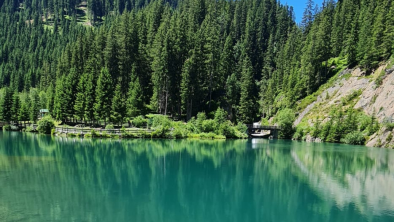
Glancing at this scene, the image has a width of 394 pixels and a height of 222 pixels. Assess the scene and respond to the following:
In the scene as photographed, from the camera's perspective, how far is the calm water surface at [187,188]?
58.6ft

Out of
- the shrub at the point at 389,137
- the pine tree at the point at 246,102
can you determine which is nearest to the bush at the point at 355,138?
the shrub at the point at 389,137

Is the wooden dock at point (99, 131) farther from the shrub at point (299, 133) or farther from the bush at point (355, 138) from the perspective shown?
the bush at point (355, 138)

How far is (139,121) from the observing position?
6750 centimetres

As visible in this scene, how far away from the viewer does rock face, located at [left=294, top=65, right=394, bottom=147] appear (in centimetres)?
6044

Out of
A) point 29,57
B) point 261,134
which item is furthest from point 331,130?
point 29,57

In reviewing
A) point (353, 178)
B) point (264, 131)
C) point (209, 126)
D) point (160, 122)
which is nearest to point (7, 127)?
point (160, 122)

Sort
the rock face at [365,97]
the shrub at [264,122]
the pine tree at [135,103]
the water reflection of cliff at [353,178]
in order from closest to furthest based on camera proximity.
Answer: the water reflection of cliff at [353,178]
the rock face at [365,97]
the pine tree at [135,103]
the shrub at [264,122]

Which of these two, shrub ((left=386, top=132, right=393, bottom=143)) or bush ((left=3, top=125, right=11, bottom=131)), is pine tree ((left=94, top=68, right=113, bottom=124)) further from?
shrub ((left=386, top=132, right=393, bottom=143))

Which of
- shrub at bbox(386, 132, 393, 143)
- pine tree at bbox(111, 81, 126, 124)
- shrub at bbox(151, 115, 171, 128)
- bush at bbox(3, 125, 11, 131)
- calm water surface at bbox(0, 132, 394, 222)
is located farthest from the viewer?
bush at bbox(3, 125, 11, 131)

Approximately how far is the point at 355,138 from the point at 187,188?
51450 millimetres

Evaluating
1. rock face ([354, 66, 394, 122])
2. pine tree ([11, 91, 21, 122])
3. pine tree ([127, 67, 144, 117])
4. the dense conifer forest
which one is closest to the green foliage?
the dense conifer forest

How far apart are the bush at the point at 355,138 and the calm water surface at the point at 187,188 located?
2460 cm

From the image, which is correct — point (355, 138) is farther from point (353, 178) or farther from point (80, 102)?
point (80, 102)

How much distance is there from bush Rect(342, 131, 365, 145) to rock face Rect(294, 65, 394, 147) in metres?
1.64
